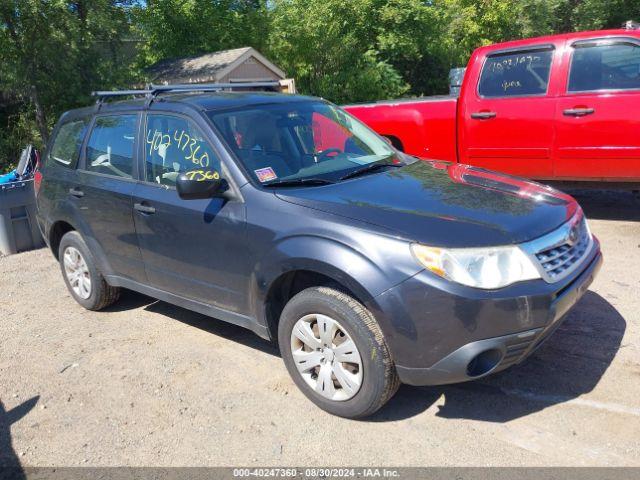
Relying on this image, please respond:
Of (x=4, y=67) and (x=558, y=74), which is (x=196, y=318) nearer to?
(x=558, y=74)

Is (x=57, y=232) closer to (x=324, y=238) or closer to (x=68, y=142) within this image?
(x=68, y=142)

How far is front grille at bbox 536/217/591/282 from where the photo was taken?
121 inches

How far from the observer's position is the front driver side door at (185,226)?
3686 millimetres

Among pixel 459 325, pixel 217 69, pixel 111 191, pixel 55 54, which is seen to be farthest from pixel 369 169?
pixel 217 69

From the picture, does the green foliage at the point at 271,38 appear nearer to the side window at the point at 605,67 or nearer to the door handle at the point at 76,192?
the door handle at the point at 76,192

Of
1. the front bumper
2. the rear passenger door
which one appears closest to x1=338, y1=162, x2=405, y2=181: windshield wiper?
the front bumper

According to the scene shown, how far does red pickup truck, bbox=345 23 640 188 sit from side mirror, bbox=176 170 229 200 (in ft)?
13.5

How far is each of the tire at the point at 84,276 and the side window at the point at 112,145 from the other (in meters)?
0.70

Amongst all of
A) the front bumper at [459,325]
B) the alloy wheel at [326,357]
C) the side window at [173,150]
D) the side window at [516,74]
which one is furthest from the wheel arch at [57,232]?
the side window at [516,74]

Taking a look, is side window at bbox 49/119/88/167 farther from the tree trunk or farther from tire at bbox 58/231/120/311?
the tree trunk

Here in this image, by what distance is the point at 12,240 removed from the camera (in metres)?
7.59

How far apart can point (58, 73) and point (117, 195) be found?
9.50 meters

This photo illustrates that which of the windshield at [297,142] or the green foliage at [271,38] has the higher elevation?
the green foliage at [271,38]

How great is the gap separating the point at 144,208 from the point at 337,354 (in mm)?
1834
